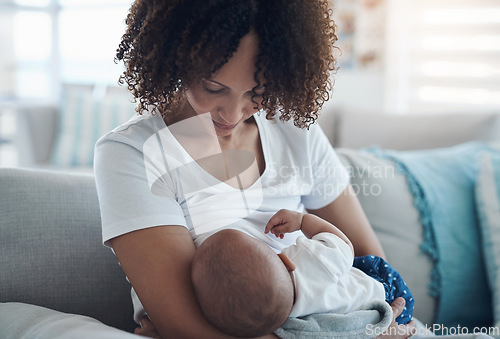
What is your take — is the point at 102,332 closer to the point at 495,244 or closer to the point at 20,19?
the point at 495,244

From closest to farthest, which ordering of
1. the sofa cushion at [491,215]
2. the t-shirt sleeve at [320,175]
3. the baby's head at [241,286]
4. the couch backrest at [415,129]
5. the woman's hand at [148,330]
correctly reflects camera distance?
the baby's head at [241,286]
the woman's hand at [148,330]
the t-shirt sleeve at [320,175]
the sofa cushion at [491,215]
the couch backrest at [415,129]

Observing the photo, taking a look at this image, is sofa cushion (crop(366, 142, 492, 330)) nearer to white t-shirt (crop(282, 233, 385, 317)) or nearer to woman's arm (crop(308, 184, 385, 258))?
woman's arm (crop(308, 184, 385, 258))

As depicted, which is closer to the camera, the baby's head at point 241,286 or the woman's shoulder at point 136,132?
the baby's head at point 241,286

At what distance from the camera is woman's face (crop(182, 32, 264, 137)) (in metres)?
0.87

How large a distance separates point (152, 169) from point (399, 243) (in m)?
0.81

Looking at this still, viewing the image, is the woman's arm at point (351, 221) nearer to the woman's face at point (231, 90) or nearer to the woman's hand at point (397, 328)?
the woman's hand at point (397, 328)

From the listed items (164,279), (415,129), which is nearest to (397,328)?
(164,279)

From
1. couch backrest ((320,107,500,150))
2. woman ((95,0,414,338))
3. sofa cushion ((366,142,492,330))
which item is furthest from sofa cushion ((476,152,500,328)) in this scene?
woman ((95,0,414,338))

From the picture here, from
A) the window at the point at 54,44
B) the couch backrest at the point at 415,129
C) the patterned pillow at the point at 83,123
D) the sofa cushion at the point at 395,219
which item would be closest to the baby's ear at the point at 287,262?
the sofa cushion at the point at 395,219

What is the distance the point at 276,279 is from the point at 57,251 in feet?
1.59

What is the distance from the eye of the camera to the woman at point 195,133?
85 cm

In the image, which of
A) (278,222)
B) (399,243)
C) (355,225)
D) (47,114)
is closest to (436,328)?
(399,243)

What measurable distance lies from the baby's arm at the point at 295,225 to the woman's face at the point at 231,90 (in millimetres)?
186

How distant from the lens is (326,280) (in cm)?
90
